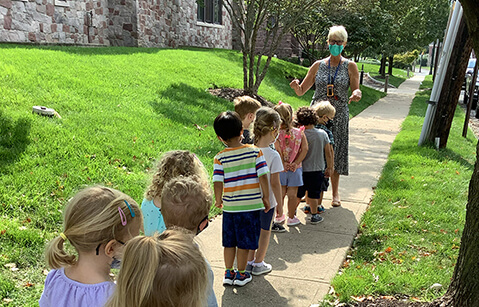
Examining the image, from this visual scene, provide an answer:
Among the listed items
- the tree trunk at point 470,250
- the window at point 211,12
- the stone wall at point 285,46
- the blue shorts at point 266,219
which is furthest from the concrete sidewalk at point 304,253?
the stone wall at point 285,46

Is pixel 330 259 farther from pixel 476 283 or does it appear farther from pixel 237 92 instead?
pixel 237 92

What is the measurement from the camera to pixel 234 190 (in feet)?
11.6

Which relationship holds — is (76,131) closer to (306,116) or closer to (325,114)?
(306,116)

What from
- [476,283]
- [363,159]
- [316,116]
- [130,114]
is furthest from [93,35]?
[476,283]

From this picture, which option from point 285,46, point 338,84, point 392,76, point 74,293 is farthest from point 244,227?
point 392,76

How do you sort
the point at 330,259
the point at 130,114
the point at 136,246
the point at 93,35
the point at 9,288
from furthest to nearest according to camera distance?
1. the point at 93,35
2. the point at 130,114
3. the point at 330,259
4. the point at 9,288
5. the point at 136,246

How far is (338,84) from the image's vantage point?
216 inches

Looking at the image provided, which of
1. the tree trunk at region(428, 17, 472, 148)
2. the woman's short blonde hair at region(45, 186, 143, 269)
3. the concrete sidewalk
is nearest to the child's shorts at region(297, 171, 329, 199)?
the concrete sidewalk

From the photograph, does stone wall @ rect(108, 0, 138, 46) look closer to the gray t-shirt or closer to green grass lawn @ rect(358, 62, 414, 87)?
the gray t-shirt

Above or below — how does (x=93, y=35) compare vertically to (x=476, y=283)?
above

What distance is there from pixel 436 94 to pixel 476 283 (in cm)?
652

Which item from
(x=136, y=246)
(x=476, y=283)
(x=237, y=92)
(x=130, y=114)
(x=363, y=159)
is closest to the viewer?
(x=136, y=246)

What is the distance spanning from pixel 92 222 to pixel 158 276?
0.53 meters

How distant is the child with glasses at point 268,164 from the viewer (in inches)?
151
